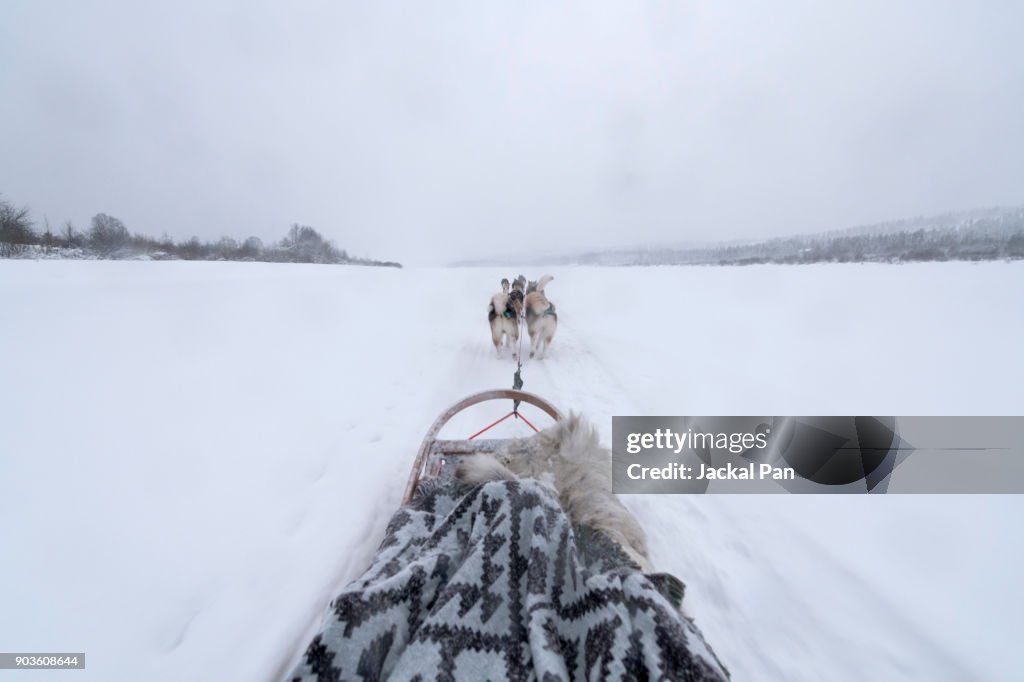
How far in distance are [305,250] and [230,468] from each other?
146 feet

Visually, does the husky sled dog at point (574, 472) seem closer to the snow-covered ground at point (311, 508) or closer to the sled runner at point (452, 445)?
the sled runner at point (452, 445)

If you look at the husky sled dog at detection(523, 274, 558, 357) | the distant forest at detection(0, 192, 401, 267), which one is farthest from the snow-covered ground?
the distant forest at detection(0, 192, 401, 267)

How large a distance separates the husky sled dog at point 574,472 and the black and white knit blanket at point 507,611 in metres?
0.13

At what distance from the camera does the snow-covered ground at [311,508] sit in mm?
1631

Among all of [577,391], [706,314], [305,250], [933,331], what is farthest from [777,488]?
[305,250]

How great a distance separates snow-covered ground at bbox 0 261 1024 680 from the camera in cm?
163

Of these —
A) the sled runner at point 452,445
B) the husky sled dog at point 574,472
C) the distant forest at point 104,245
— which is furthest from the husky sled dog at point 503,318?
the distant forest at point 104,245

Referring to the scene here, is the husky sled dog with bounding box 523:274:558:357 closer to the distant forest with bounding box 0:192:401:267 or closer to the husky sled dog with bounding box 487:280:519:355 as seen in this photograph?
the husky sled dog with bounding box 487:280:519:355

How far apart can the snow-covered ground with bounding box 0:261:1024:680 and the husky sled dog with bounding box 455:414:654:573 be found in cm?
58

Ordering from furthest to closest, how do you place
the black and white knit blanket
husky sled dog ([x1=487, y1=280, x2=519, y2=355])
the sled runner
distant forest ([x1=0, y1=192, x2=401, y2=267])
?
distant forest ([x1=0, y1=192, x2=401, y2=267]), husky sled dog ([x1=487, y1=280, x2=519, y2=355]), the sled runner, the black and white knit blanket

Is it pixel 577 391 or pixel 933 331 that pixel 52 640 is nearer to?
pixel 577 391

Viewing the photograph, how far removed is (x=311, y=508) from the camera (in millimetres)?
2490

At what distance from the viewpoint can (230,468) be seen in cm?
272

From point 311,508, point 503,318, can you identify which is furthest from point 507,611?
point 503,318
